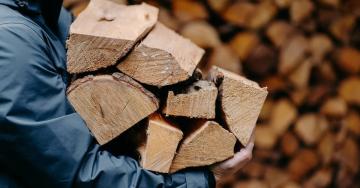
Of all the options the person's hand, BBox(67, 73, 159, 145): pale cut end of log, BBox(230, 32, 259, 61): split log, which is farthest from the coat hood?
BBox(230, 32, 259, 61): split log

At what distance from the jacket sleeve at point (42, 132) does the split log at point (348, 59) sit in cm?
207

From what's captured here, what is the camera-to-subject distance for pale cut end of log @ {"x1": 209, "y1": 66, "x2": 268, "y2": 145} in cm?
168

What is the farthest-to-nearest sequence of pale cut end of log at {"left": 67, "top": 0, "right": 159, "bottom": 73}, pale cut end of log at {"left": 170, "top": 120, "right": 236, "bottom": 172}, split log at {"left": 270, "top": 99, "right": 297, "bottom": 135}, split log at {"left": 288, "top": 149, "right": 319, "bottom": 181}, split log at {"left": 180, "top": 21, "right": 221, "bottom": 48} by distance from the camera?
split log at {"left": 288, "top": 149, "right": 319, "bottom": 181}
split log at {"left": 270, "top": 99, "right": 297, "bottom": 135}
split log at {"left": 180, "top": 21, "right": 221, "bottom": 48}
pale cut end of log at {"left": 170, "top": 120, "right": 236, "bottom": 172}
pale cut end of log at {"left": 67, "top": 0, "right": 159, "bottom": 73}

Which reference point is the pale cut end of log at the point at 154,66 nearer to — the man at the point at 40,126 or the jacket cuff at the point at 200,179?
the man at the point at 40,126

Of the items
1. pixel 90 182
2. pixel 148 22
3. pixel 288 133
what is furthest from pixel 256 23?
pixel 90 182

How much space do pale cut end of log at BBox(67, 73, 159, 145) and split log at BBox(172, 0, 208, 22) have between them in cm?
134

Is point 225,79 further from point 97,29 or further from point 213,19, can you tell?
point 213,19

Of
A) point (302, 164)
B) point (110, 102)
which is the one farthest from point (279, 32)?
point (110, 102)

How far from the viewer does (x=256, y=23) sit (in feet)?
9.70

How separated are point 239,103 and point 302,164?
1.75 meters

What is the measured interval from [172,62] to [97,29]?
9.6 inches

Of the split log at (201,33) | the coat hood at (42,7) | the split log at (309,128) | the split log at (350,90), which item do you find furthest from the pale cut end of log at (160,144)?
the split log at (350,90)

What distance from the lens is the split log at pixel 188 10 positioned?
2.86 m

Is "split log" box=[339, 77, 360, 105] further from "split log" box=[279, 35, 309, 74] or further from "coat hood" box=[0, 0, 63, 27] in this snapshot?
"coat hood" box=[0, 0, 63, 27]
